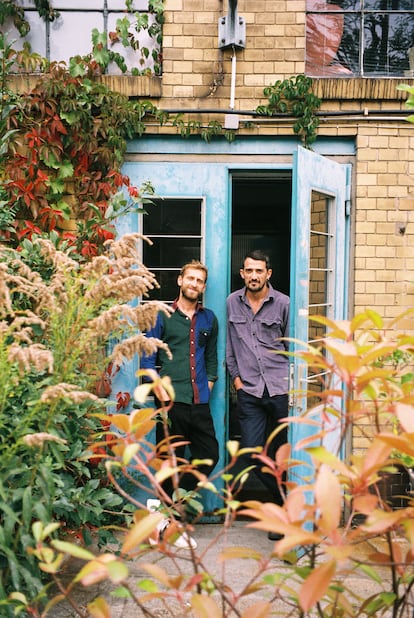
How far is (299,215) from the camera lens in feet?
14.0

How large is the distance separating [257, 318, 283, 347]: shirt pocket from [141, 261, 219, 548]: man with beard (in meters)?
0.33

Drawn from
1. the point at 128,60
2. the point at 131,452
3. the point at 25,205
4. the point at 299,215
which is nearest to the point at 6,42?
the point at 128,60

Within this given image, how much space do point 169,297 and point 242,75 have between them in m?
1.71

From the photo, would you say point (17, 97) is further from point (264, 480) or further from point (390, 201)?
point (264, 480)

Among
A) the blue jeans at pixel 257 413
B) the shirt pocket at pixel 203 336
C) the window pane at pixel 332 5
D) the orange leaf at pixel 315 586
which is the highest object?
the window pane at pixel 332 5

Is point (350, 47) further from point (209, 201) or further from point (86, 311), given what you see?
point (86, 311)

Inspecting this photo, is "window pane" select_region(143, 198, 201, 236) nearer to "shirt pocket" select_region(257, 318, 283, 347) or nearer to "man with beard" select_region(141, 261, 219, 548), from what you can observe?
"man with beard" select_region(141, 261, 219, 548)

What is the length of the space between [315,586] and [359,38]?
15.4 feet

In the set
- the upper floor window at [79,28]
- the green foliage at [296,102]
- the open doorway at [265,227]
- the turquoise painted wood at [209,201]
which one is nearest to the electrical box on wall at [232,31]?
the green foliage at [296,102]

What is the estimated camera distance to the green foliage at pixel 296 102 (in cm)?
486

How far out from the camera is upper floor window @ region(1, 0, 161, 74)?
16.5 feet

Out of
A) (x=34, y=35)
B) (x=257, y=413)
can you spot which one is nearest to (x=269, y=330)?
(x=257, y=413)

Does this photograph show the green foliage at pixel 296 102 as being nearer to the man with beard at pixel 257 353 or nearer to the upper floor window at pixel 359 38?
the upper floor window at pixel 359 38

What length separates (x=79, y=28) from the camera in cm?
504
